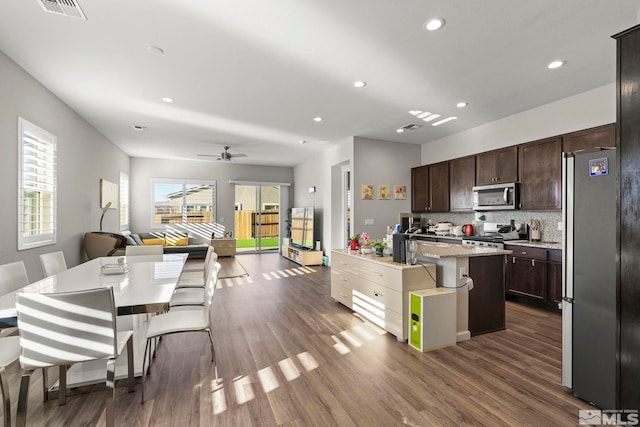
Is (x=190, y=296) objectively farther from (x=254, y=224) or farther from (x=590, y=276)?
(x=254, y=224)

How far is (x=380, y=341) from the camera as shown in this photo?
296 cm

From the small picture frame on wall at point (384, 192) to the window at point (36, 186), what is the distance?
17.5 feet

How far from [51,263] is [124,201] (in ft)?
17.8

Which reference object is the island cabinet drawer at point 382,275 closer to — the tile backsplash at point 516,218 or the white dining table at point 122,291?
the white dining table at point 122,291

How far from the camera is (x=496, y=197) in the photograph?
15.4ft

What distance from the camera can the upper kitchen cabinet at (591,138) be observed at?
3.48 metres

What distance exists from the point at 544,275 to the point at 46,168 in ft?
21.5

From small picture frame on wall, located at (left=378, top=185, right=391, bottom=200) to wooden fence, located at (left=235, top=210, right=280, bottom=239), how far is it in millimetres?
4964

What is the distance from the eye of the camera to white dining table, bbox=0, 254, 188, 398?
171 cm

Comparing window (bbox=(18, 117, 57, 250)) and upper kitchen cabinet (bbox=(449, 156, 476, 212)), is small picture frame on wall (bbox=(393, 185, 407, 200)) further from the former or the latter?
window (bbox=(18, 117, 57, 250))

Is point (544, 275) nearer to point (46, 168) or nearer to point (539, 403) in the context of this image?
point (539, 403)

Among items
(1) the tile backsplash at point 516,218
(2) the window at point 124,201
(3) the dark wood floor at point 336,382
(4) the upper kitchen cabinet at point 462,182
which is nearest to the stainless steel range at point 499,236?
(1) the tile backsplash at point 516,218

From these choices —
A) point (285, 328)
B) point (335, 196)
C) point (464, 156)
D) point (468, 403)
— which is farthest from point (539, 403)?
point (335, 196)

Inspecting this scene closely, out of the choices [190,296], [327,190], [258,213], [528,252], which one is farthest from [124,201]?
[528,252]
